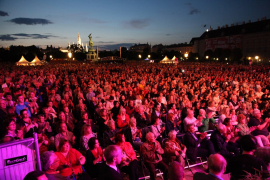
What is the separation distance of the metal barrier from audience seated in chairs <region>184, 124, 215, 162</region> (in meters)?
2.97

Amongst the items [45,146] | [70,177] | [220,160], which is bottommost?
[70,177]

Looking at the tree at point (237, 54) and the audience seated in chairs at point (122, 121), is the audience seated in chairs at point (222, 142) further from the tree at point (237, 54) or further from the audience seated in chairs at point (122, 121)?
the tree at point (237, 54)

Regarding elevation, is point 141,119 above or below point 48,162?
below

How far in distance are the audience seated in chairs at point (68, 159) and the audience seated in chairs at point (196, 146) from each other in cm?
225

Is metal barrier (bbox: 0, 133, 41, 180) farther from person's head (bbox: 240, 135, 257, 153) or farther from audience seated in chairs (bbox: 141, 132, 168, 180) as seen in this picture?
person's head (bbox: 240, 135, 257, 153)

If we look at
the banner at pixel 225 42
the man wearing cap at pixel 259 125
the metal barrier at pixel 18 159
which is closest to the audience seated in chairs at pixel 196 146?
the man wearing cap at pixel 259 125

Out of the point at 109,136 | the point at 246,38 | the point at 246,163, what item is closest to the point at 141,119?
the point at 109,136

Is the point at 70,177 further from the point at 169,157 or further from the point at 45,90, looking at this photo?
the point at 45,90

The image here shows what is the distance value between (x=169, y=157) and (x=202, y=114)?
202cm

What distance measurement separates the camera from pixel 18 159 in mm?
2781

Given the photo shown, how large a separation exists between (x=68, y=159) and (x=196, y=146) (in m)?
2.64

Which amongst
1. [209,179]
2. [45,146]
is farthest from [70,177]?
[209,179]

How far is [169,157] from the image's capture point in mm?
4023

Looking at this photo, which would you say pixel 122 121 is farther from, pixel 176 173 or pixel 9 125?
pixel 176 173
